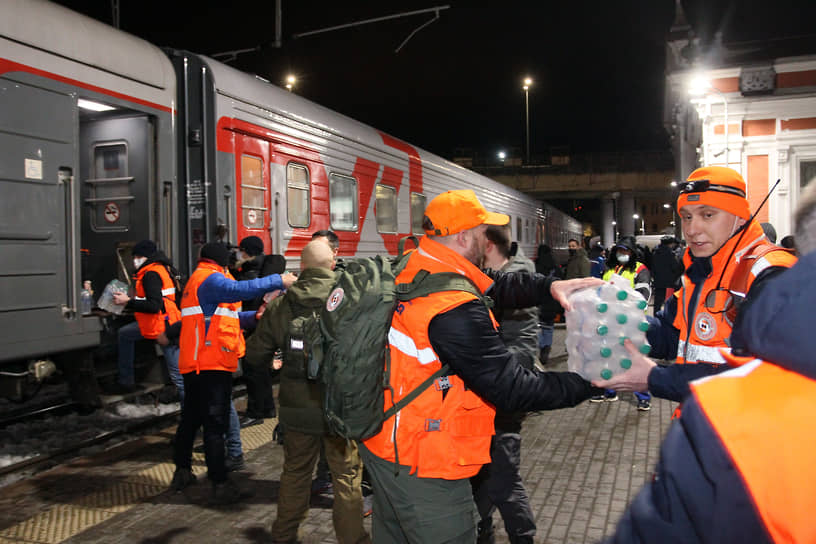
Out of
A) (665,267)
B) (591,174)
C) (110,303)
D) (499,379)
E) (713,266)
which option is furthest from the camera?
(591,174)

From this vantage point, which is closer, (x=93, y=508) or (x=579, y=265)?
(x=93, y=508)

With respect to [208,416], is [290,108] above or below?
above

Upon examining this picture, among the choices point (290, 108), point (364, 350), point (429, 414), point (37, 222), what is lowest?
point (429, 414)

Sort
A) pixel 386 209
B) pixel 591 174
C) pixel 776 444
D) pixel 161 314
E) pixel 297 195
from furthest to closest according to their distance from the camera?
pixel 591 174
pixel 386 209
pixel 297 195
pixel 161 314
pixel 776 444

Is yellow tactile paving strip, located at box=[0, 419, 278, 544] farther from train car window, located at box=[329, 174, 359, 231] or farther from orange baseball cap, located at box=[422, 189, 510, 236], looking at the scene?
train car window, located at box=[329, 174, 359, 231]

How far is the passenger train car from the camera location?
565 cm

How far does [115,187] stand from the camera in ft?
24.9

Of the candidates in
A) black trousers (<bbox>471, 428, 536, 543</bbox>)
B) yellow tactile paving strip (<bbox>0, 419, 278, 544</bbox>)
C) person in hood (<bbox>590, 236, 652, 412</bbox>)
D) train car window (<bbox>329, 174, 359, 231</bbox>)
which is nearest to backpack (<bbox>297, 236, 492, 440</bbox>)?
black trousers (<bbox>471, 428, 536, 543</bbox>)

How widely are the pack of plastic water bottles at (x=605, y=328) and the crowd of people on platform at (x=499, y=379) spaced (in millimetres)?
48

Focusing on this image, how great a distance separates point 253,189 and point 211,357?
3569mm

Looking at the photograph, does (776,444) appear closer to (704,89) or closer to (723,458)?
(723,458)

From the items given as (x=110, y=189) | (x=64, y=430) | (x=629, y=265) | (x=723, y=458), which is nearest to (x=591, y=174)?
(x=629, y=265)

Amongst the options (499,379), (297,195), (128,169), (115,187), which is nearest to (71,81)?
(128,169)

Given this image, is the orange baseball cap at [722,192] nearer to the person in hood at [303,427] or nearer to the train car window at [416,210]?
the person in hood at [303,427]
